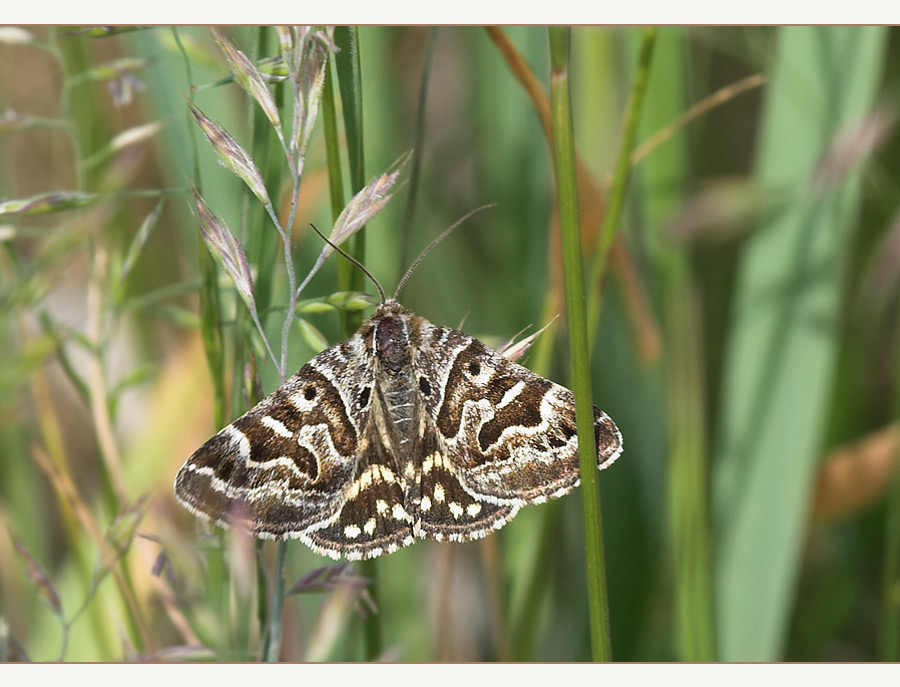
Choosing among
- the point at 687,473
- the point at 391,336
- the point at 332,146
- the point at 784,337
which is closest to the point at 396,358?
the point at 391,336

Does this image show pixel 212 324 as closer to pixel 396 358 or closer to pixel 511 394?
pixel 396 358

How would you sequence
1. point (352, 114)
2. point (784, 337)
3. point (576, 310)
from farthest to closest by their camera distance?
1. point (784, 337)
2. point (352, 114)
3. point (576, 310)

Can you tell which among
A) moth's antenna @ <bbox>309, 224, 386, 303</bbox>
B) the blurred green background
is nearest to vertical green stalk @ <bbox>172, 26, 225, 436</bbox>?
the blurred green background

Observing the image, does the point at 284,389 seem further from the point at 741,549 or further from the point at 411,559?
the point at 741,549

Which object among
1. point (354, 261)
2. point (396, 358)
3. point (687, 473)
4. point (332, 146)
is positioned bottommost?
point (687, 473)

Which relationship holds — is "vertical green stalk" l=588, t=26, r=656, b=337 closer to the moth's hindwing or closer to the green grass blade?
the moth's hindwing

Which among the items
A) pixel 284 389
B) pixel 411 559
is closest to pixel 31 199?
pixel 284 389

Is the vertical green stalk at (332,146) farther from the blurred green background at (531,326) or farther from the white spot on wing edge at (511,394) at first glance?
the white spot on wing edge at (511,394)
